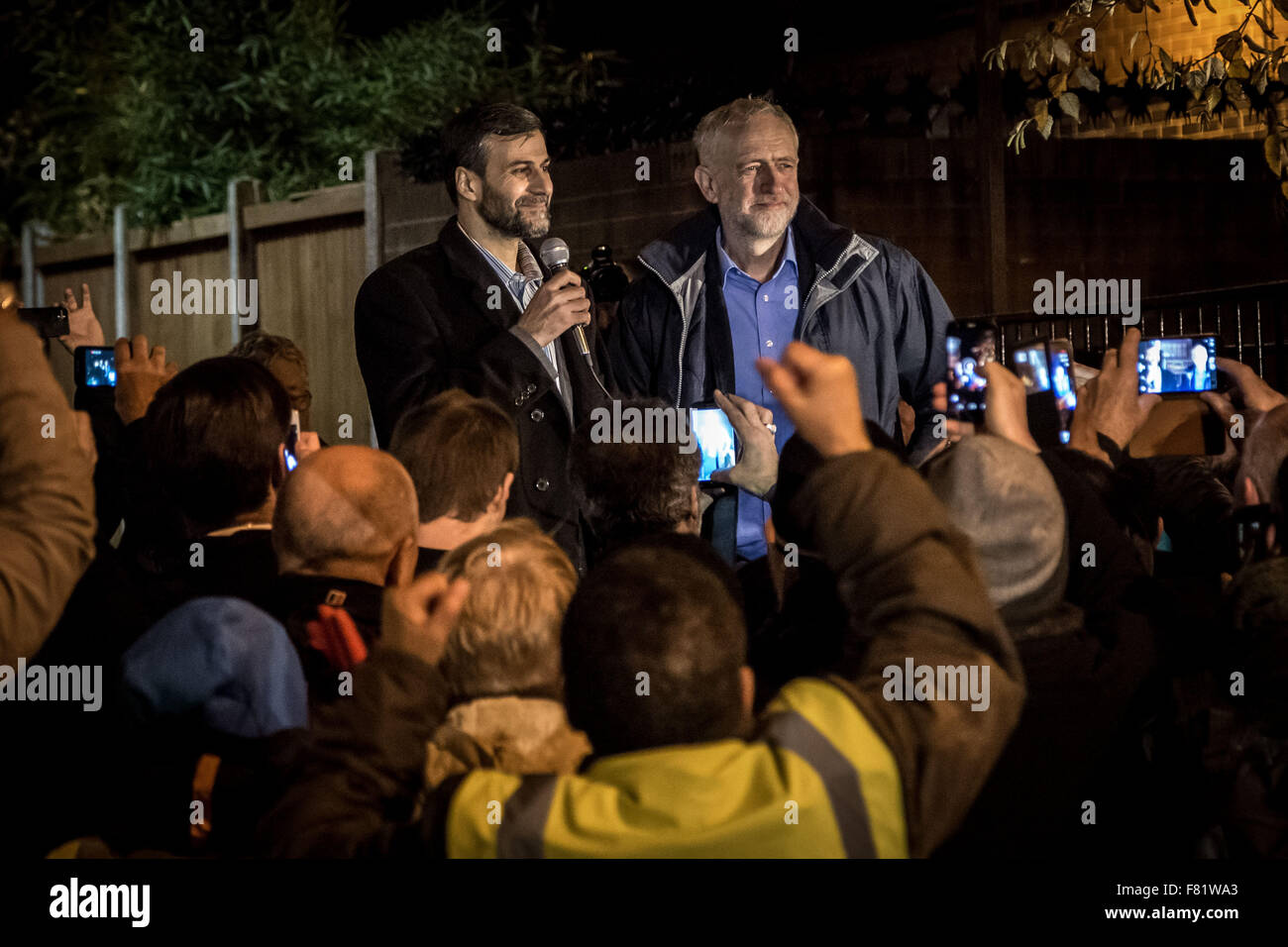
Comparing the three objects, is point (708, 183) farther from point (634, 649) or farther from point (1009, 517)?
point (634, 649)

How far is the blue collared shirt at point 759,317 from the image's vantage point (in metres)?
4.47

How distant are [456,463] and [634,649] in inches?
52.7

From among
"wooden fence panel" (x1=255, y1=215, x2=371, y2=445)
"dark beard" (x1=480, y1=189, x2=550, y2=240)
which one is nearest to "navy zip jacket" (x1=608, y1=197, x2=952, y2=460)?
"dark beard" (x1=480, y1=189, x2=550, y2=240)

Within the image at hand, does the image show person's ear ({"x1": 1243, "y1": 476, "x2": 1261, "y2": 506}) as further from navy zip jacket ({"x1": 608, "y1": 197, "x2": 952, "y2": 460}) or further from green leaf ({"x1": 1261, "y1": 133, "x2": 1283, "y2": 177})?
green leaf ({"x1": 1261, "y1": 133, "x2": 1283, "y2": 177})

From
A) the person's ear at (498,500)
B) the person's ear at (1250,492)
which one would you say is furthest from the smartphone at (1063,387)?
→ the person's ear at (498,500)

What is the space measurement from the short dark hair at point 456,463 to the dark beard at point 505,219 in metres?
1.26

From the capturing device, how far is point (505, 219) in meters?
4.44

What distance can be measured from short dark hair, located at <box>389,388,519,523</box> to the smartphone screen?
1.11 metres

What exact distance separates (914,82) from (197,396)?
6.24 meters

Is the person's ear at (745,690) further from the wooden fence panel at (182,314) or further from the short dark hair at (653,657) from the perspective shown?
the wooden fence panel at (182,314)

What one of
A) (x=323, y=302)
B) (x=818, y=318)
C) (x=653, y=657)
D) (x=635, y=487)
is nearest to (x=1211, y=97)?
A: (x=818, y=318)

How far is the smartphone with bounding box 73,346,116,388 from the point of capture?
5.16 m

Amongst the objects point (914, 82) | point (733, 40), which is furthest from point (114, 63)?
point (914, 82)
